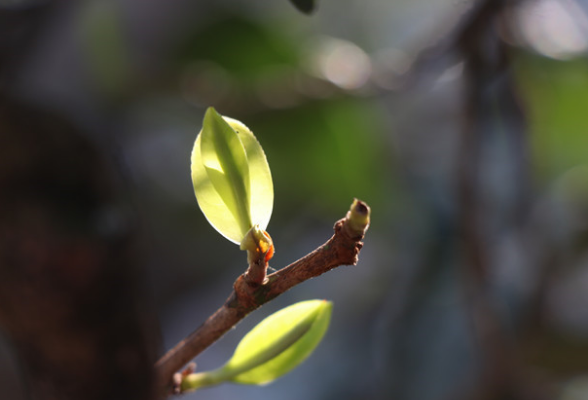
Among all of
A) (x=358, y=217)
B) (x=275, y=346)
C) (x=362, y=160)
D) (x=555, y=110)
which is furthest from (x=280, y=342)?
(x=555, y=110)

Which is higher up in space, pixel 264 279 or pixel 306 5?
pixel 306 5

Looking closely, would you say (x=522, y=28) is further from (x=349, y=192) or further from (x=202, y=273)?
(x=202, y=273)

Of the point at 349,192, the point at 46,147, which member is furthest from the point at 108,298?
the point at 349,192

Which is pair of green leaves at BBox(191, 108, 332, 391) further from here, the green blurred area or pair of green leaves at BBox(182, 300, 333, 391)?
the green blurred area

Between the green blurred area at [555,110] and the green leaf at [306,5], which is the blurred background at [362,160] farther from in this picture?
the green leaf at [306,5]

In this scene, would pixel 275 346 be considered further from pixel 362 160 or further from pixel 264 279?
pixel 362 160

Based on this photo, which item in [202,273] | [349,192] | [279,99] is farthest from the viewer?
[202,273]

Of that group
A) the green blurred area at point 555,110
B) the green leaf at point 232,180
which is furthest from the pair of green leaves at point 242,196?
the green blurred area at point 555,110

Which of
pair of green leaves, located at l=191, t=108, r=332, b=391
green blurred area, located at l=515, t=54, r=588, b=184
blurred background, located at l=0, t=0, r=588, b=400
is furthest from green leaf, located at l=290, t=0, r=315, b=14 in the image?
green blurred area, located at l=515, t=54, r=588, b=184
